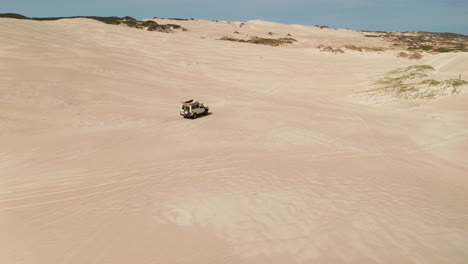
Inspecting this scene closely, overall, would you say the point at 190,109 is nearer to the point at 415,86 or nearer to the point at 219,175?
the point at 219,175

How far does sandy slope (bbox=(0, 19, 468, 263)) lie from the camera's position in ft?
22.1

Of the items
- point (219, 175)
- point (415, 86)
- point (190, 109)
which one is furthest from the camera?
point (415, 86)

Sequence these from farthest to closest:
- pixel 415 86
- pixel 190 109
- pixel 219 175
Result: 1. pixel 415 86
2. pixel 190 109
3. pixel 219 175

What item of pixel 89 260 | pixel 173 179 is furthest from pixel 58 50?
pixel 89 260

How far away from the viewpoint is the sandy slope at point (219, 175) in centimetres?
673

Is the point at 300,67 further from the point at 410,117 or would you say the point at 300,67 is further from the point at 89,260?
the point at 89,260

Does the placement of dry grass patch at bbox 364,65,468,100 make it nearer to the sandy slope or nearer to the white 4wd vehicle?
the sandy slope

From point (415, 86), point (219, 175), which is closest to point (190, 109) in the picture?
point (219, 175)

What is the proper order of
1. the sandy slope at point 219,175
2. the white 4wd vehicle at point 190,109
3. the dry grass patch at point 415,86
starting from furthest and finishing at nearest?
the dry grass patch at point 415,86, the white 4wd vehicle at point 190,109, the sandy slope at point 219,175

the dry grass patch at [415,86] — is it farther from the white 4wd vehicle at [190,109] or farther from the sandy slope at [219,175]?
the white 4wd vehicle at [190,109]

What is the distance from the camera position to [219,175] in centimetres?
1050

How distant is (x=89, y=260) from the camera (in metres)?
6.24

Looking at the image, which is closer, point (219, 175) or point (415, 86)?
point (219, 175)

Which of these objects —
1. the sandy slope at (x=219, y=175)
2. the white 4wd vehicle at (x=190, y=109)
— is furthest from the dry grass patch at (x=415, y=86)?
the white 4wd vehicle at (x=190, y=109)
